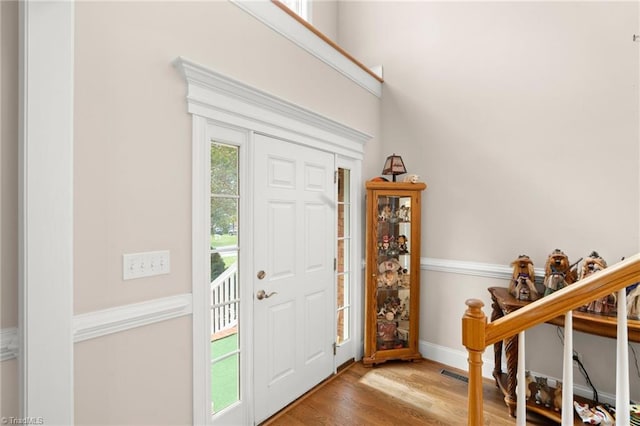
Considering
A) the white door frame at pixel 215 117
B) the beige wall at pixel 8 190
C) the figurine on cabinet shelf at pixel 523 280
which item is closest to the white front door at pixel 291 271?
the white door frame at pixel 215 117

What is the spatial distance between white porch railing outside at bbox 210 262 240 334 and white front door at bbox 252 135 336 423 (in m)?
0.14

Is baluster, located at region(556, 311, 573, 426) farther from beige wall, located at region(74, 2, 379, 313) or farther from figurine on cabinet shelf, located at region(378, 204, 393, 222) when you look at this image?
figurine on cabinet shelf, located at region(378, 204, 393, 222)

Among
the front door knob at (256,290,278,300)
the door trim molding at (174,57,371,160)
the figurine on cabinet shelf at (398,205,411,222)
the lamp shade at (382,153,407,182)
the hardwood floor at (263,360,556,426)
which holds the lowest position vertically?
the hardwood floor at (263,360,556,426)

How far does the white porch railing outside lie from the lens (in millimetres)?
1817

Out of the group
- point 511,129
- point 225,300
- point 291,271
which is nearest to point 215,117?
point 225,300

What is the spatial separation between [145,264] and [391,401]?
2.00 metres

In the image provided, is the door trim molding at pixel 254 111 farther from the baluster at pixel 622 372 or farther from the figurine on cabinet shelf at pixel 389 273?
the baluster at pixel 622 372

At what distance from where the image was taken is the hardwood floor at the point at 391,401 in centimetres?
212

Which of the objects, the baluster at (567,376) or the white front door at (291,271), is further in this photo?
the white front door at (291,271)

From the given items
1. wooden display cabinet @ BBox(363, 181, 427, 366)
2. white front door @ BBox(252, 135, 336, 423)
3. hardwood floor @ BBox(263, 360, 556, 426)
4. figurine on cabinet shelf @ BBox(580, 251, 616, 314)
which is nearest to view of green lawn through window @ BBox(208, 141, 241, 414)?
white front door @ BBox(252, 135, 336, 423)

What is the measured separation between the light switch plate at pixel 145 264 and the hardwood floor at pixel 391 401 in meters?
1.33

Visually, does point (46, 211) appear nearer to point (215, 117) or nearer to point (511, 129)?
point (215, 117)

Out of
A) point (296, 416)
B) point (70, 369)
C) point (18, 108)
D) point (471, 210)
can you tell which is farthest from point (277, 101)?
point (296, 416)

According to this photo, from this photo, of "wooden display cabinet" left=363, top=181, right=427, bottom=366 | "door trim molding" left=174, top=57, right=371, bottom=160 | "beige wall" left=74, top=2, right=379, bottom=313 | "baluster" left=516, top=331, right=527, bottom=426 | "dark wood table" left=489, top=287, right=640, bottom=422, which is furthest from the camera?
"wooden display cabinet" left=363, top=181, right=427, bottom=366
